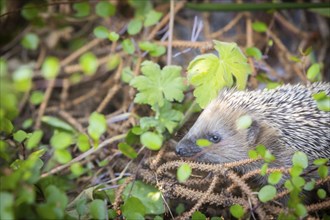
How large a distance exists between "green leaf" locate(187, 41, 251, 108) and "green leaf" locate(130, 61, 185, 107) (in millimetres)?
119

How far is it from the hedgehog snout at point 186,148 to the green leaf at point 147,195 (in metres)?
0.27

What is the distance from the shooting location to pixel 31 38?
3250 millimetres

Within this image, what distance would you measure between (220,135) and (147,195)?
0.61 metres

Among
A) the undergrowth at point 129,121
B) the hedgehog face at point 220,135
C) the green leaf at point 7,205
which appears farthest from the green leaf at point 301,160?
the green leaf at point 7,205

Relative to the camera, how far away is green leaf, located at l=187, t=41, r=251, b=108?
268cm

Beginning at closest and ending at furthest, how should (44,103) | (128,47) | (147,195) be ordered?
(147,195) → (128,47) → (44,103)

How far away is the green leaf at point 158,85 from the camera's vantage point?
2730 millimetres

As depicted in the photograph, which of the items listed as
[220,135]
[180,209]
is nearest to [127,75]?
[220,135]

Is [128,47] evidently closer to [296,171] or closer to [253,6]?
[253,6]

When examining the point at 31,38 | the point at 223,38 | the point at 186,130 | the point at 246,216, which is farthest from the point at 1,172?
the point at 223,38

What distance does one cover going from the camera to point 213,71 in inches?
107

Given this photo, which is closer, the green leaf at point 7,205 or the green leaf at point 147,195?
the green leaf at point 7,205

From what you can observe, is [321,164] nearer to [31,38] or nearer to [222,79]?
[222,79]

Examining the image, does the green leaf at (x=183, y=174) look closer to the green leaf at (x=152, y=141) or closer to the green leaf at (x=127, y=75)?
the green leaf at (x=152, y=141)
